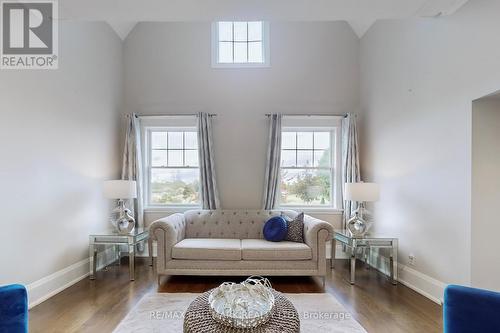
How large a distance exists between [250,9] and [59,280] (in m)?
3.58

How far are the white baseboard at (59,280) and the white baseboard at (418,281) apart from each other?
12.7 ft

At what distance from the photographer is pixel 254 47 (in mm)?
4844

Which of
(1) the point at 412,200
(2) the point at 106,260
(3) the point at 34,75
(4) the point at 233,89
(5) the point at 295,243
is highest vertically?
(4) the point at 233,89

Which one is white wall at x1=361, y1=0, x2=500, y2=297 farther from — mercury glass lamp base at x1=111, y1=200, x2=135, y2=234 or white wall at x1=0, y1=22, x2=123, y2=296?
white wall at x1=0, y1=22, x2=123, y2=296

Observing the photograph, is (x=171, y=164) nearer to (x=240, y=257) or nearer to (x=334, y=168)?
(x=240, y=257)

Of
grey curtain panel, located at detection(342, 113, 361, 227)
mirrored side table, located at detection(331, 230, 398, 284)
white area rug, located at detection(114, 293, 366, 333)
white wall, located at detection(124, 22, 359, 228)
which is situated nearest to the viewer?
white area rug, located at detection(114, 293, 366, 333)

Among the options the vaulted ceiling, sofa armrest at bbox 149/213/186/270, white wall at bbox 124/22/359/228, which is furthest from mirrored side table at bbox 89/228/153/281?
the vaulted ceiling

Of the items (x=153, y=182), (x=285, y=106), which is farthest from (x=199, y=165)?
(x=285, y=106)

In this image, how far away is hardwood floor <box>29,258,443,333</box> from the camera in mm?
2504

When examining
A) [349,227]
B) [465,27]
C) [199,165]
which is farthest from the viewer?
[199,165]

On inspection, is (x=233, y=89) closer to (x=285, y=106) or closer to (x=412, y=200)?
(x=285, y=106)

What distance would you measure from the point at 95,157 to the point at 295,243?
117 inches

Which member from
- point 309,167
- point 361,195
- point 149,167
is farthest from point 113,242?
point 361,195

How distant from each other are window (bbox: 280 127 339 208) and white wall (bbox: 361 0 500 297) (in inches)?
29.1
